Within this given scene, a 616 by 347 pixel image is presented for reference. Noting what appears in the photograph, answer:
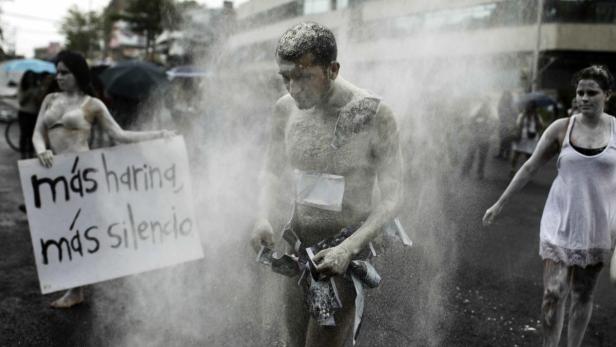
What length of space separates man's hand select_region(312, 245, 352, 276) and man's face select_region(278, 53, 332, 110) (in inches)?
21.7

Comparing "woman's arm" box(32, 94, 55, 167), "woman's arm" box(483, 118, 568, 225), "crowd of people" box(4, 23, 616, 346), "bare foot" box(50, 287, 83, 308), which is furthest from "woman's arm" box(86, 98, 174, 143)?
Result: "woman's arm" box(483, 118, 568, 225)

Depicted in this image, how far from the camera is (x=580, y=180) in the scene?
3365mm

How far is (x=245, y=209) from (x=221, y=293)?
292cm

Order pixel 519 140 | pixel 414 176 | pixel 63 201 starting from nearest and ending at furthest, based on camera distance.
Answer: pixel 63 201 < pixel 414 176 < pixel 519 140

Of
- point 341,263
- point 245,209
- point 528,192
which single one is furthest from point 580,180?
point 528,192

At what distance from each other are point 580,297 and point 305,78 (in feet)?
7.58

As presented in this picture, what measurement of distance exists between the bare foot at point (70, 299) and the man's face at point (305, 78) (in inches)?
121

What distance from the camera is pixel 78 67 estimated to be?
171 inches

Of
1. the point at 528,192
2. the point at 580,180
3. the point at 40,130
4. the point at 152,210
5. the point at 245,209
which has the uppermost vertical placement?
the point at 40,130

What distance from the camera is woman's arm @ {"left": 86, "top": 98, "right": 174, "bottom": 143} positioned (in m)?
4.45

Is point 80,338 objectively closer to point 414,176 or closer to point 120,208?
point 120,208

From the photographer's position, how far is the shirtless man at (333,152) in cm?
216

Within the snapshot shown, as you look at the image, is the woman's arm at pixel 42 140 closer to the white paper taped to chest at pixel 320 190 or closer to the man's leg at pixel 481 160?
the white paper taped to chest at pixel 320 190

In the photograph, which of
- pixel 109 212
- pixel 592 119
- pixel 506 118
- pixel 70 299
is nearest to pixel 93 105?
pixel 109 212
